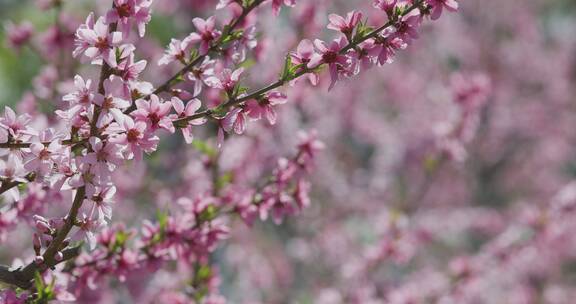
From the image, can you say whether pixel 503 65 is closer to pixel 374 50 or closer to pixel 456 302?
pixel 456 302

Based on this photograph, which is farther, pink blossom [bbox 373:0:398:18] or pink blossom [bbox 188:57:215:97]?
pink blossom [bbox 188:57:215:97]

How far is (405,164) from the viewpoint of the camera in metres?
10.0

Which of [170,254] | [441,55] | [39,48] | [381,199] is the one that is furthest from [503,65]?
[170,254]

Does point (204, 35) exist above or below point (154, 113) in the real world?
above

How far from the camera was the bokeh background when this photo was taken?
15.8 ft

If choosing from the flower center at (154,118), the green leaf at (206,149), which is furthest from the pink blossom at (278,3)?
the green leaf at (206,149)

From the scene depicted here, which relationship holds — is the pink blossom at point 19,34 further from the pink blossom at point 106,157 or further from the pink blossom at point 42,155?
the pink blossom at point 106,157

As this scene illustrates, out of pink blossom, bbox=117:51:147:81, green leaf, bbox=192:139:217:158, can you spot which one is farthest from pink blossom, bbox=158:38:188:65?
green leaf, bbox=192:139:217:158

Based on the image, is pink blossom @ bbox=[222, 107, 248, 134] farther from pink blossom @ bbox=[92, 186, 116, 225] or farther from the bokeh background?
the bokeh background

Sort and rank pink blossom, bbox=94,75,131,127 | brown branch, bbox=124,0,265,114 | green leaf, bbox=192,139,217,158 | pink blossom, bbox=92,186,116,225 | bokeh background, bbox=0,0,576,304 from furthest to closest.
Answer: bokeh background, bbox=0,0,576,304
green leaf, bbox=192,139,217,158
brown branch, bbox=124,0,265,114
pink blossom, bbox=92,186,116,225
pink blossom, bbox=94,75,131,127

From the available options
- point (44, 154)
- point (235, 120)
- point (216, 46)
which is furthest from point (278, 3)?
point (44, 154)

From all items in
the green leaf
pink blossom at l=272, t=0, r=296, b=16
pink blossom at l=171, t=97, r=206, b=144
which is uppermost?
the green leaf

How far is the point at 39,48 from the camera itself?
4.49m

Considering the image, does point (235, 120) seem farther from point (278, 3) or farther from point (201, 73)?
point (278, 3)
